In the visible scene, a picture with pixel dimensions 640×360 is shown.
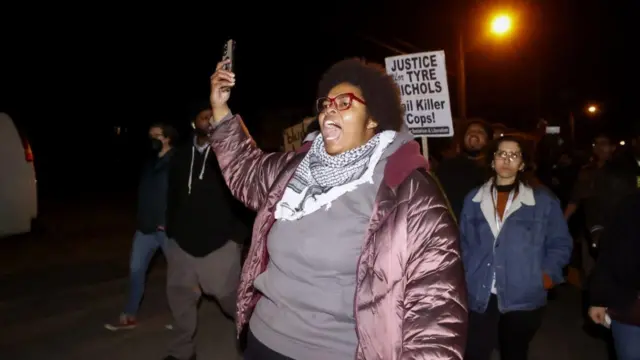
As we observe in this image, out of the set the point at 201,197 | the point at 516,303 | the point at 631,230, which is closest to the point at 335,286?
the point at 631,230

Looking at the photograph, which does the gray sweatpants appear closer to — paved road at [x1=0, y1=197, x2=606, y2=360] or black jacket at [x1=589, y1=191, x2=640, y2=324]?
paved road at [x1=0, y1=197, x2=606, y2=360]

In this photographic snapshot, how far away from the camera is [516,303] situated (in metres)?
4.43

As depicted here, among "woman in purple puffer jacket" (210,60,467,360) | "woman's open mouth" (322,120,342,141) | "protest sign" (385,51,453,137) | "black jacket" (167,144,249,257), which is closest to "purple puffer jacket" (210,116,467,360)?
"woman in purple puffer jacket" (210,60,467,360)

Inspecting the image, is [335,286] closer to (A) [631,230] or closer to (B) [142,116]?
(A) [631,230]

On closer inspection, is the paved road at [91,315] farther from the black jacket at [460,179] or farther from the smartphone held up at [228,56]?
the smartphone held up at [228,56]

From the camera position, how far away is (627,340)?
361 centimetres

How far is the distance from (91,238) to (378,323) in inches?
472

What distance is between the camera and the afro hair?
2.76 meters

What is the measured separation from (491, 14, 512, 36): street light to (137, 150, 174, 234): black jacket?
8.20m

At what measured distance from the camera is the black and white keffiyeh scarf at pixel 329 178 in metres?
2.60

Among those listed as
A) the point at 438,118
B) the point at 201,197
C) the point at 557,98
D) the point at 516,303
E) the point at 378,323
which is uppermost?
the point at 557,98

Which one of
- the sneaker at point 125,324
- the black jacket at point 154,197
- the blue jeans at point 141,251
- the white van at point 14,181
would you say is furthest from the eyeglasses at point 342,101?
the white van at point 14,181

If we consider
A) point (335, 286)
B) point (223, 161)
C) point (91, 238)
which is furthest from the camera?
point (91, 238)

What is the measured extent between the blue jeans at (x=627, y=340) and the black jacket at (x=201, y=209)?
8.93 feet
